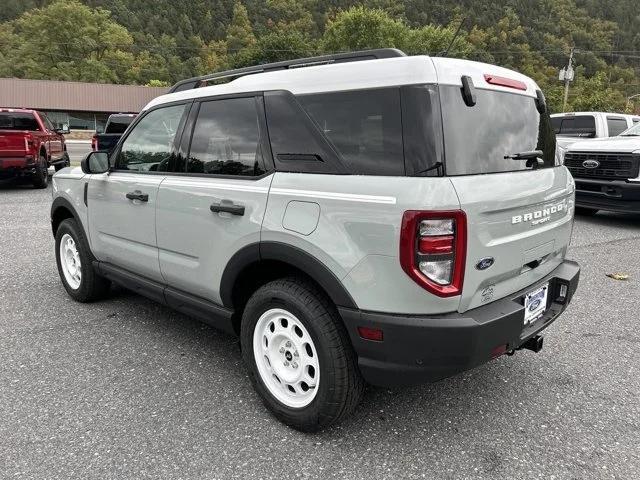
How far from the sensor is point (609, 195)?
8312 millimetres

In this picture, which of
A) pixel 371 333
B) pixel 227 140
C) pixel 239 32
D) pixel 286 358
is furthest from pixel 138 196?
pixel 239 32

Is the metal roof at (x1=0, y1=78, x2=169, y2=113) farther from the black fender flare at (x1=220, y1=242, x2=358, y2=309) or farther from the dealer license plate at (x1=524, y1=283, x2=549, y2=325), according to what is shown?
the dealer license plate at (x1=524, y1=283, x2=549, y2=325)

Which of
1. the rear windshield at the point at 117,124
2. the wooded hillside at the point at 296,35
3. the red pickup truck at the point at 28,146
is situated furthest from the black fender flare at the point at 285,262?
the wooded hillside at the point at 296,35

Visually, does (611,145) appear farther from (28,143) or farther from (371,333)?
(28,143)

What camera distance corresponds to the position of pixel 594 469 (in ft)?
7.57

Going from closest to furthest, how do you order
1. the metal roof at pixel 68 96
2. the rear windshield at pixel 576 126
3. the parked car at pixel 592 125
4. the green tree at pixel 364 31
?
the parked car at pixel 592 125 → the rear windshield at pixel 576 126 → the metal roof at pixel 68 96 → the green tree at pixel 364 31

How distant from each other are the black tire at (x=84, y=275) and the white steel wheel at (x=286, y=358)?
2181mm

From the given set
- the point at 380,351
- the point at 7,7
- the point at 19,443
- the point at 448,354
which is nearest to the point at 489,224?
the point at 448,354

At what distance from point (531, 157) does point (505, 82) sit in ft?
1.39

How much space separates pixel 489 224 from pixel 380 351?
75 centimetres

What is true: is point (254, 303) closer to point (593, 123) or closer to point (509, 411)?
point (509, 411)

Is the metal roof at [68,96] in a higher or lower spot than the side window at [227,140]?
higher

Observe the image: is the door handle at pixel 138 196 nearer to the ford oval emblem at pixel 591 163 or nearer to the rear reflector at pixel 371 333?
the rear reflector at pixel 371 333

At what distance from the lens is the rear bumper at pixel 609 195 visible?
804 cm
